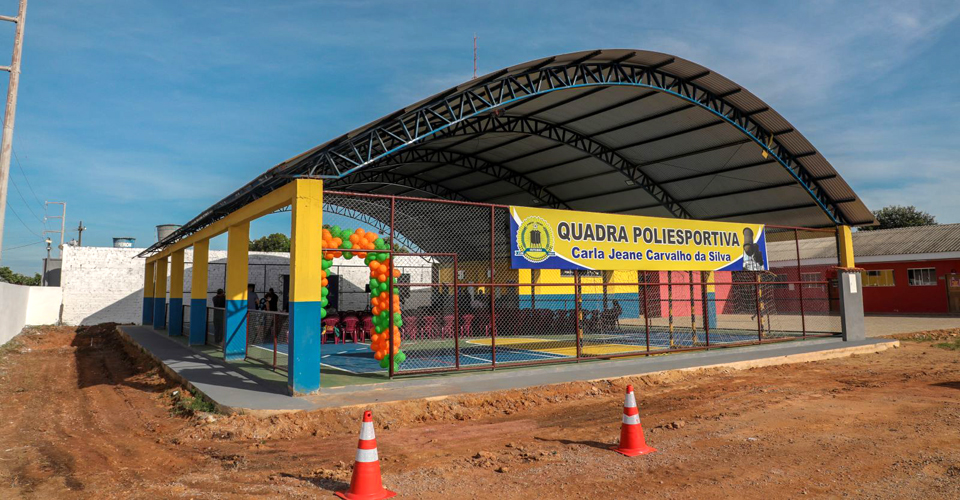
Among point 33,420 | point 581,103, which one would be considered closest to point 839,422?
point 33,420

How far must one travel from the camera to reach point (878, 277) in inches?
1323

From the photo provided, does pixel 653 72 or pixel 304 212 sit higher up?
pixel 653 72

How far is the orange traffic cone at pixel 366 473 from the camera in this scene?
4.75 m

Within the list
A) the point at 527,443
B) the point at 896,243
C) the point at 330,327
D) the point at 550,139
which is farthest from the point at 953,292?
the point at 527,443

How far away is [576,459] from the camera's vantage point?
5.95 meters

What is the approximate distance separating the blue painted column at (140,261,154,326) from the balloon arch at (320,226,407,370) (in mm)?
19878

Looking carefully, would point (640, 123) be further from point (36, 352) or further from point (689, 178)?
point (36, 352)

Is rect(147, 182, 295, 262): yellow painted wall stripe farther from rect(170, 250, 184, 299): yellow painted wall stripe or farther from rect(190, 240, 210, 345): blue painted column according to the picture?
rect(170, 250, 184, 299): yellow painted wall stripe

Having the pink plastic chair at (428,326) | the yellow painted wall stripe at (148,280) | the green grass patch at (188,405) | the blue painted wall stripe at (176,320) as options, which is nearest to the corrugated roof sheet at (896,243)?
the pink plastic chair at (428,326)

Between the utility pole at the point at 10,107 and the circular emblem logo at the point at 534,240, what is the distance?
12094 millimetres

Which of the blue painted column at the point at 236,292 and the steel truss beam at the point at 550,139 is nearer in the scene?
the blue painted column at the point at 236,292

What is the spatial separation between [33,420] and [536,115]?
17.9m

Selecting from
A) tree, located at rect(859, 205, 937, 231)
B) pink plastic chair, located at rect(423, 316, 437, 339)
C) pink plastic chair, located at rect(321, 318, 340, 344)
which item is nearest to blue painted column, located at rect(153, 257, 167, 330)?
pink plastic chair, located at rect(321, 318, 340, 344)

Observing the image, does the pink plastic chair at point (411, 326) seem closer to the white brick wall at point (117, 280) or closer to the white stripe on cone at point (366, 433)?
the white brick wall at point (117, 280)
